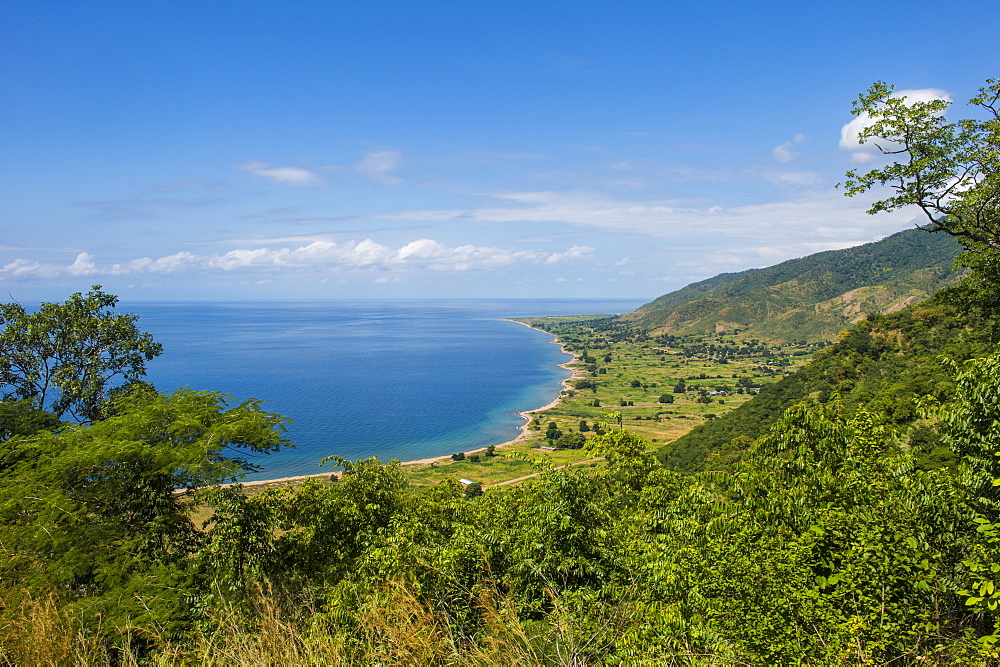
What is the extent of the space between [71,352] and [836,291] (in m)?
180

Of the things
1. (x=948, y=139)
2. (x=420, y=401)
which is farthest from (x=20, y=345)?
(x=420, y=401)

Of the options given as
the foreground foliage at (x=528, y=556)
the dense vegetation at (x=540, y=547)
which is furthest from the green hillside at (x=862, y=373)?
the foreground foliage at (x=528, y=556)

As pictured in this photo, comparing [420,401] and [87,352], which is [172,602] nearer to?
[87,352]

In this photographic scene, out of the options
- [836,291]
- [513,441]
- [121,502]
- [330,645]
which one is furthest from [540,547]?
[836,291]

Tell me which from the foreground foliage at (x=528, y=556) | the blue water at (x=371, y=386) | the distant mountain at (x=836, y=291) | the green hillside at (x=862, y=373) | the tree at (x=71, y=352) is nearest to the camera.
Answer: the foreground foliage at (x=528, y=556)

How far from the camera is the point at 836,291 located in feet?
497

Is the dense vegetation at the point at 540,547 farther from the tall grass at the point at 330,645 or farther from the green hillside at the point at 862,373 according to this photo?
the green hillside at the point at 862,373

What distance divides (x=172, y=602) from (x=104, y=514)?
125 inches

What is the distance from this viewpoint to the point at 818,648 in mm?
4883

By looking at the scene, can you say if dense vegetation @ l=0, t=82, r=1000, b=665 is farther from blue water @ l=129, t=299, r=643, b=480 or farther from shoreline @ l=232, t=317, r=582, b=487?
blue water @ l=129, t=299, r=643, b=480

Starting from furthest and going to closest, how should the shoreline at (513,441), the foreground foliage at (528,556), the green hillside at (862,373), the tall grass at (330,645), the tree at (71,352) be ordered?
the shoreline at (513,441) → the green hillside at (862,373) → the tree at (71,352) → the foreground foliage at (528,556) → the tall grass at (330,645)

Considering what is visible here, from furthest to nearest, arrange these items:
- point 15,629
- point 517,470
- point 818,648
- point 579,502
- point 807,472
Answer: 1. point 517,470
2. point 579,502
3. point 807,472
4. point 15,629
5. point 818,648

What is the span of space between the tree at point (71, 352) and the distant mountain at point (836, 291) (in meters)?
143

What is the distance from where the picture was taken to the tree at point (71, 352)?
1567cm
